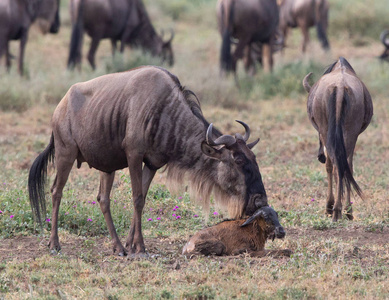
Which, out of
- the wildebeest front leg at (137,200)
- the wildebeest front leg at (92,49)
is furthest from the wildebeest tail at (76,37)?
the wildebeest front leg at (137,200)

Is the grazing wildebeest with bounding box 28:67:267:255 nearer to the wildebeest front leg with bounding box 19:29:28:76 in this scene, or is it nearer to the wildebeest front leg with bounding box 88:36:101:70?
the wildebeest front leg with bounding box 19:29:28:76

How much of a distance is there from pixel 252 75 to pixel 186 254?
9.04 metres

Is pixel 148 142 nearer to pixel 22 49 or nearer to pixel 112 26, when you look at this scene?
pixel 22 49

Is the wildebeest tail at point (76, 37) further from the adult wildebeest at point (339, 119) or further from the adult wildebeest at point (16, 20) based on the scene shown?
the adult wildebeest at point (339, 119)

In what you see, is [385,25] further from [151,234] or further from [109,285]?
[109,285]

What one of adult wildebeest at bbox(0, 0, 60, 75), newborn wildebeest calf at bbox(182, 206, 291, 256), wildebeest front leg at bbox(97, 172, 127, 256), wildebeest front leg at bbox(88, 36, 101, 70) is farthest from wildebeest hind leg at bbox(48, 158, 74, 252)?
wildebeest front leg at bbox(88, 36, 101, 70)

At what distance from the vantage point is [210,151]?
5.36m

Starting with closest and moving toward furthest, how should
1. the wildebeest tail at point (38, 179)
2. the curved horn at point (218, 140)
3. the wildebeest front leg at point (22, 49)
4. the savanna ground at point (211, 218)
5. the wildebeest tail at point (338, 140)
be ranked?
the savanna ground at point (211, 218)
the curved horn at point (218, 140)
the wildebeest tail at point (38, 179)
the wildebeest tail at point (338, 140)
the wildebeest front leg at point (22, 49)

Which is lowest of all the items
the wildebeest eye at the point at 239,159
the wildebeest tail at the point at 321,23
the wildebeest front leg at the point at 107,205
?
the wildebeest tail at the point at 321,23

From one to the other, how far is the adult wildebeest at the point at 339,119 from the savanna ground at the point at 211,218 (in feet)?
1.34

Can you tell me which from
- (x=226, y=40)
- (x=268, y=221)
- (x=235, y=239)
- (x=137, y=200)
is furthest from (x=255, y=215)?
(x=226, y=40)

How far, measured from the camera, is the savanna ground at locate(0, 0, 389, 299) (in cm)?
468

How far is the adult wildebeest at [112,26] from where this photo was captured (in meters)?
13.9

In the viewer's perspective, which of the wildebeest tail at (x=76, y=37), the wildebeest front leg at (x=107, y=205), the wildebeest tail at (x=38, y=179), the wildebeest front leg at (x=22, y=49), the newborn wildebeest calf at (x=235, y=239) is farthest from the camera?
the wildebeest tail at (x=76, y=37)
